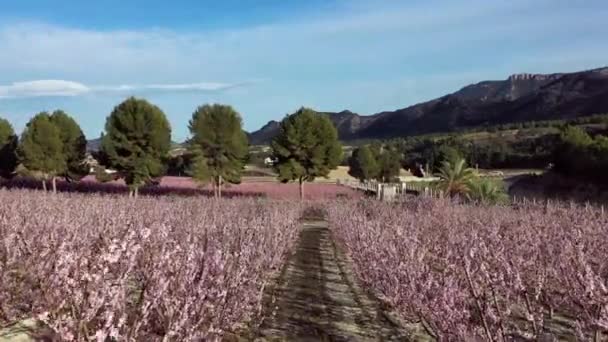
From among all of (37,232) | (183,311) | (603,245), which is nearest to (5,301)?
(37,232)

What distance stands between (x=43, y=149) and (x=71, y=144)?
3.04 meters

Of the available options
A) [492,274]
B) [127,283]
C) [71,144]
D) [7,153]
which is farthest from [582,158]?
[127,283]

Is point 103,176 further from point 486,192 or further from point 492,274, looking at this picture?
point 492,274

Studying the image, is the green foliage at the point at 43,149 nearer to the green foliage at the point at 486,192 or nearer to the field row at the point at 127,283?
the green foliage at the point at 486,192

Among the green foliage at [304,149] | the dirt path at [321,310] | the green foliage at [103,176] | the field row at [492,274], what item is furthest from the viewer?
the green foliage at [304,149]

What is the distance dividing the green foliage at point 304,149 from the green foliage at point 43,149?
1388 centimetres

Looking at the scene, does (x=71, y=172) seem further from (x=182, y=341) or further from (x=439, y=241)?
(x=182, y=341)

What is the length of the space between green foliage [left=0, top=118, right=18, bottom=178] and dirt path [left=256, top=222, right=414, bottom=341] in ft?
131

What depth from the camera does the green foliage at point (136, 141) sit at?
4172 centimetres

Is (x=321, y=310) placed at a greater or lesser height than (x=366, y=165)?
lesser

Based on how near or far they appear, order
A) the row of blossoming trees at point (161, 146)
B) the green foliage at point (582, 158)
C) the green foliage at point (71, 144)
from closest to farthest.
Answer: the row of blossoming trees at point (161, 146), the green foliage at point (71, 144), the green foliage at point (582, 158)

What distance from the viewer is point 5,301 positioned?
8109mm

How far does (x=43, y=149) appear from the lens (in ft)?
144

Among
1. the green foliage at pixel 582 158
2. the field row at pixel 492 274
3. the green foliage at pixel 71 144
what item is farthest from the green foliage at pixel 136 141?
the green foliage at pixel 582 158
